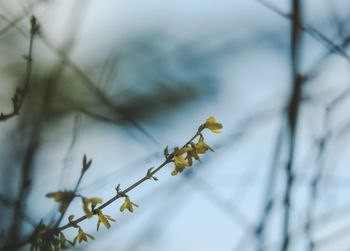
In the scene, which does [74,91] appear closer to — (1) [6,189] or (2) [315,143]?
(1) [6,189]

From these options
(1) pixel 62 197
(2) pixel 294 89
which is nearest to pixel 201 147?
(1) pixel 62 197

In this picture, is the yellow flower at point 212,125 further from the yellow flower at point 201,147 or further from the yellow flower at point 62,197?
the yellow flower at point 62,197

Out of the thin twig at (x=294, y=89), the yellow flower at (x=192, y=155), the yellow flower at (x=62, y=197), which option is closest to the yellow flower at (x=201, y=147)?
the yellow flower at (x=192, y=155)

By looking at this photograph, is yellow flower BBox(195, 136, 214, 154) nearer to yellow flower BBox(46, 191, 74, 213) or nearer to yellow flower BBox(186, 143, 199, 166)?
yellow flower BBox(186, 143, 199, 166)

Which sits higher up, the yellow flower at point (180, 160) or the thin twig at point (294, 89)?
the thin twig at point (294, 89)

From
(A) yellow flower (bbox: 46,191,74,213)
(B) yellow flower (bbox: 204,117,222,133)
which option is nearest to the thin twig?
(B) yellow flower (bbox: 204,117,222,133)

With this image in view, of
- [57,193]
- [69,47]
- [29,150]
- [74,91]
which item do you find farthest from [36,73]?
[57,193]

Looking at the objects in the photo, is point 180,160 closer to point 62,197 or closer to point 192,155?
point 192,155
